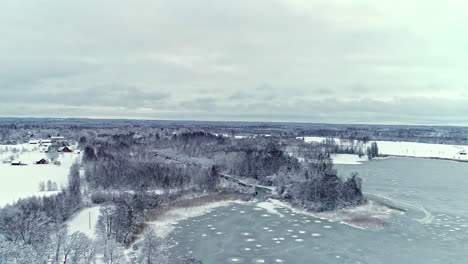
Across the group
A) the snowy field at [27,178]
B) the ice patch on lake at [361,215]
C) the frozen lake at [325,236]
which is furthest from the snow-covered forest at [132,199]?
the frozen lake at [325,236]

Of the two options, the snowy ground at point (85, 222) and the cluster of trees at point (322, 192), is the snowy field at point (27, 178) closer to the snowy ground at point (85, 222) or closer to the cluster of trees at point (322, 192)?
the snowy ground at point (85, 222)

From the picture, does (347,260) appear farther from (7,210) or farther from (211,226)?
(7,210)

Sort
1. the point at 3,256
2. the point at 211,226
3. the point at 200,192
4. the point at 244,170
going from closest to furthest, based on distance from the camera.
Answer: the point at 3,256 → the point at 211,226 → the point at 200,192 → the point at 244,170

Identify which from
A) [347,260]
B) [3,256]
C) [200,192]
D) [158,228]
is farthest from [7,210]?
[347,260]

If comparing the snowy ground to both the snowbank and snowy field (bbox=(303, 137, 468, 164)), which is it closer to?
snowy field (bbox=(303, 137, 468, 164))

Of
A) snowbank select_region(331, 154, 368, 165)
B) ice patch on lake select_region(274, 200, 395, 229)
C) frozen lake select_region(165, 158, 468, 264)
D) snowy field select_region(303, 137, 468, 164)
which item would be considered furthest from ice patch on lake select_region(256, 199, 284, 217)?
snowbank select_region(331, 154, 368, 165)

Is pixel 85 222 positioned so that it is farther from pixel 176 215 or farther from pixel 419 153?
pixel 419 153
